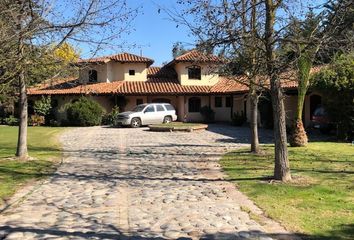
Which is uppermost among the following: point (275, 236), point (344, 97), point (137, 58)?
point (137, 58)

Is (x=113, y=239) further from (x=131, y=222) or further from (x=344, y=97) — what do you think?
(x=344, y=97)

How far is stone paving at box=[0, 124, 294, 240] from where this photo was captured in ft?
22.2

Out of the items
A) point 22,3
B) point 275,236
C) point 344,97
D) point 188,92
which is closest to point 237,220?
point 275,236

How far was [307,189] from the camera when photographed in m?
9.69

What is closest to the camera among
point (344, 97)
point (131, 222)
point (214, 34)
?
point (131, 222)

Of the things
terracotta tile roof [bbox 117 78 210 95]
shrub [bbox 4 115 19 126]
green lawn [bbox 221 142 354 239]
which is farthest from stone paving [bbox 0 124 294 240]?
shrub [bbox 4 115 19 126]

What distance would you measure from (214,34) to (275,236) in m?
5.08

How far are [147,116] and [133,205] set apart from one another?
2606 cm

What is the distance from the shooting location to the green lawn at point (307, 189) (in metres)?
7.08

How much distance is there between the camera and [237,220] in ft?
24.1

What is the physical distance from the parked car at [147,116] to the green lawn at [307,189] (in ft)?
59.8

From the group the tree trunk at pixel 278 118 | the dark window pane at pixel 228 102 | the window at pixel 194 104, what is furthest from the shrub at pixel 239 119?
the tree trunk at pixel 278 118

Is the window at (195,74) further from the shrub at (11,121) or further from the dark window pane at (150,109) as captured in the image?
the shrub at (11,121)

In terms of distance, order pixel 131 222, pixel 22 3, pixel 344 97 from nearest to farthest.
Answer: pixel 131 222, pixel 22 3, pixel 344 97
